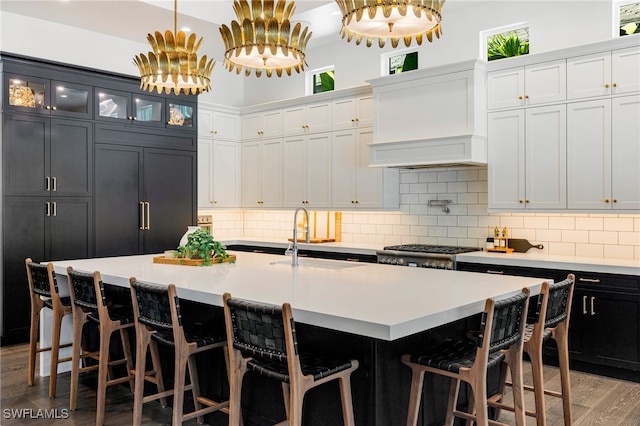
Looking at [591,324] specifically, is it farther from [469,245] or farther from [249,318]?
[249,318]

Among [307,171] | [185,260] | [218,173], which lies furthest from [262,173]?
[185,260]

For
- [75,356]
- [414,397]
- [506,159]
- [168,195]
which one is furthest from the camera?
[168,195]

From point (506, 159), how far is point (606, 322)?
166cm

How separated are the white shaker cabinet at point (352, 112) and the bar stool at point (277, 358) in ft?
13.3

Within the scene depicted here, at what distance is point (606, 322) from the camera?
14.2ft

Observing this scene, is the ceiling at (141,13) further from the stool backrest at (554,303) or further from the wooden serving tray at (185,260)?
the stool backrest at (554,303)

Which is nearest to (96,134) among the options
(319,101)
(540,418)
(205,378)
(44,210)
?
(44,210)

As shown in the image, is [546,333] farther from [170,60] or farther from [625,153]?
[170,60]

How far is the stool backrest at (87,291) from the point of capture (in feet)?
10.8

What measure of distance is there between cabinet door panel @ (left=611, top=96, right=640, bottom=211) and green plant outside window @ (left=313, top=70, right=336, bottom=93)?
3.40 metres

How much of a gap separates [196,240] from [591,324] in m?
3.17

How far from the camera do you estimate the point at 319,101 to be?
261 inches

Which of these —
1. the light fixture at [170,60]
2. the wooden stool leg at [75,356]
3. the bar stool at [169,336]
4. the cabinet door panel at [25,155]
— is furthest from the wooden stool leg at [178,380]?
the cabinet door panel at [25,155]

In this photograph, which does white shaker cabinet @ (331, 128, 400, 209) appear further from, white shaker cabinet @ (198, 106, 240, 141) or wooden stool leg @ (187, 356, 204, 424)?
wooden stool leg @ (187, 356, 204, 424)
